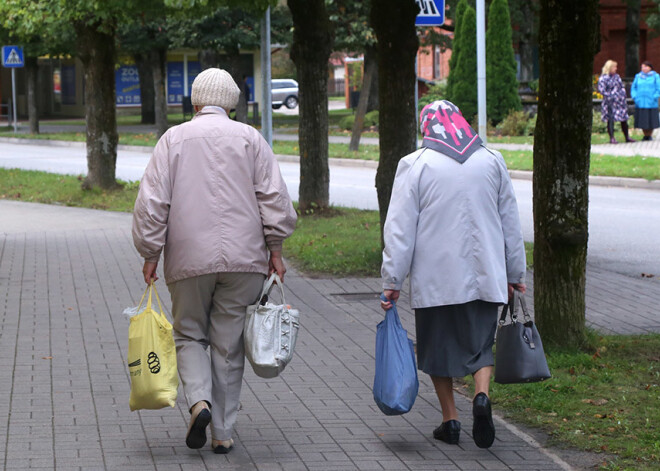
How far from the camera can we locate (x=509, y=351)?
5.43 meters

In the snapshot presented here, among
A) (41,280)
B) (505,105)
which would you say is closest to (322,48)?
(41,280)

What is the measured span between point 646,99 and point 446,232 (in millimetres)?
20778

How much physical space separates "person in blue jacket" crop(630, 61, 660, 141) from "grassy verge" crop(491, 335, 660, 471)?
18318mm

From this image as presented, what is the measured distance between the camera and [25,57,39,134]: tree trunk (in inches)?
1412

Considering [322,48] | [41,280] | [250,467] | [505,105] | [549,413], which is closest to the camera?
[250,467]

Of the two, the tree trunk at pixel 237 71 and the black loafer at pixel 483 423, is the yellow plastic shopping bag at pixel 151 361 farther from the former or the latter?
the tree trunk at pixel 237 71

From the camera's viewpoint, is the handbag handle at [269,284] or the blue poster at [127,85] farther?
the blue poster at [127,85]

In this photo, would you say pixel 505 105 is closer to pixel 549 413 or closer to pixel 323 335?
pixel 323 335

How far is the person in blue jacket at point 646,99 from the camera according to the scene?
80.8ft

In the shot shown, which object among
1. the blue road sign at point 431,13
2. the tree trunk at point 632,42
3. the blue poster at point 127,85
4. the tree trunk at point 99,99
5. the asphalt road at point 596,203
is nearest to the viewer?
the asphalt road at point 596,203

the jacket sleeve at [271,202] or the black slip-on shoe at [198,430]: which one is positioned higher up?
the jacket sleeve at [271,202]

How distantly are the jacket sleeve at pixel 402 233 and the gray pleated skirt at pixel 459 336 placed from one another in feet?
0.87

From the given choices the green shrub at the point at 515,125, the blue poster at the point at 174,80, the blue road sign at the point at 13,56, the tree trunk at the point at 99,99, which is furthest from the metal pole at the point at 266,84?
the blue poster at the point at 174,80

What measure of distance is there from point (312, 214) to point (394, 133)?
14.5 feet
